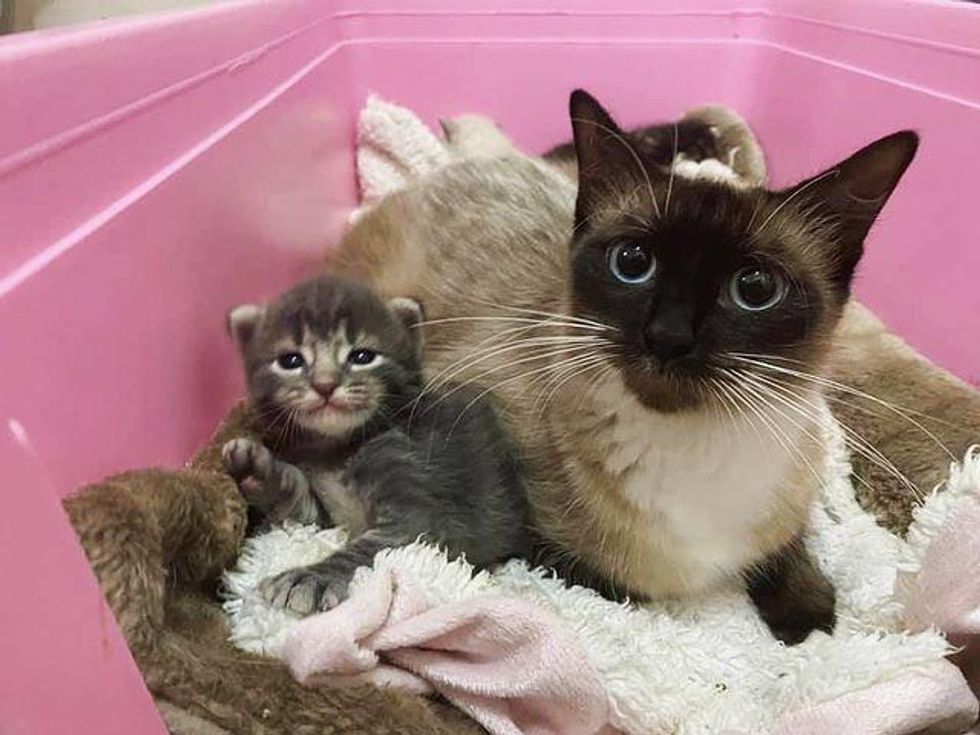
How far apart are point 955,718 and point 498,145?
148cm

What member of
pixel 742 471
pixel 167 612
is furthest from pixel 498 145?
pixel 167 612

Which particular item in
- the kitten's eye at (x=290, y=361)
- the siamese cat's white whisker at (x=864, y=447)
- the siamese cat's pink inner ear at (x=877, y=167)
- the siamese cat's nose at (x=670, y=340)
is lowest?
the siamese cat's white whisker at (x=864, y=447)

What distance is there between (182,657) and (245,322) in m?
0.55

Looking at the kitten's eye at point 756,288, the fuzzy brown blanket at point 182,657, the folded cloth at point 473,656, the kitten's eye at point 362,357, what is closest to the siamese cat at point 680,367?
the kitten's eye at point 756,288

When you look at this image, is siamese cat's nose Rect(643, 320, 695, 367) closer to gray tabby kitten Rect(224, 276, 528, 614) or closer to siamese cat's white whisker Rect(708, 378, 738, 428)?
siamese cat's white whisker Rect(708, 378, 738, 428)

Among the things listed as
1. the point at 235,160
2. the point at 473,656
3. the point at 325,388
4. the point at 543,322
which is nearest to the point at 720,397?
the point at 543,322

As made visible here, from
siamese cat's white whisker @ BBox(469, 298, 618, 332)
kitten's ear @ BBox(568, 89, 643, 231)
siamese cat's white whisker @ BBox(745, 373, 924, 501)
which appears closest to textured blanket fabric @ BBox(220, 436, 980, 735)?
siamese cat's white whisker @ BBox(745, 373, 924, 501)

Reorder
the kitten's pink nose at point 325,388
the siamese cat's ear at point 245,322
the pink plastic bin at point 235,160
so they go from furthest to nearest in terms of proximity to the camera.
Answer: the siamese cat's ear at point 245,322, the kitten's pink nose at point 325,388, the pink plastic bin at point 235,160

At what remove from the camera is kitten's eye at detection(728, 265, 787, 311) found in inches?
42.0

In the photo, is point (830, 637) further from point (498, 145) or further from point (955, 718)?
point (498, 145)

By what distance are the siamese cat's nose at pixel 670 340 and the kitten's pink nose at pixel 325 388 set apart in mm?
445

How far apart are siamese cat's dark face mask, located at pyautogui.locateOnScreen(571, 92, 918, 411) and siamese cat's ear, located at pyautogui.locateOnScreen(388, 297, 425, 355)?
1.14ft

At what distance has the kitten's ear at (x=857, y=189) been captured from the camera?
1057mm

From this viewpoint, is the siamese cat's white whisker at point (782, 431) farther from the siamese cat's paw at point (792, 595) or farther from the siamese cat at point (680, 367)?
the siamese cat's paw at point (792, 595)
